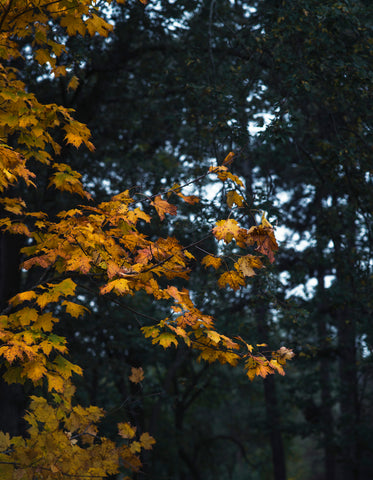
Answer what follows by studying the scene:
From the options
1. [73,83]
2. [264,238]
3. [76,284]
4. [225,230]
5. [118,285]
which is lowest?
[118,285]

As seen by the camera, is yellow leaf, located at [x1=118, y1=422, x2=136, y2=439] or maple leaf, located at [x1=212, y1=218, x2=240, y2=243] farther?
yellow leaf, located at [x1=118, y1=422, x2=136, y2=439]

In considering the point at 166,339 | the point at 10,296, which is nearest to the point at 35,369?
the point at 166,339

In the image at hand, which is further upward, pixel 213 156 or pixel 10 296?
pixel 213 156

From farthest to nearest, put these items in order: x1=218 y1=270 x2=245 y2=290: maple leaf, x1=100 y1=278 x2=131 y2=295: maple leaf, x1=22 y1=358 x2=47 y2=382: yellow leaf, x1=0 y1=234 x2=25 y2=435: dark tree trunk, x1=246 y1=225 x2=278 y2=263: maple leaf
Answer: x1=0 y1=234 x2=25 y2=435: dark tree trunk < x1=218 y1=270 x2=245 y2=290: maple leaf < x1=22 y1=358 x2=47 y2=382: yellow leaf < x1=100 y1=278 x2=131 y2=295: maple leaf < x1=246 y1=225 x2=278 y2=263: maple leaf

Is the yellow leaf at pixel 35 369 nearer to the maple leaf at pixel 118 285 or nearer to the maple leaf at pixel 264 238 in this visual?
the maple leaf at pixel 118 285

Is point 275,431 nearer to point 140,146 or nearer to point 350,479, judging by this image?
point 350,479

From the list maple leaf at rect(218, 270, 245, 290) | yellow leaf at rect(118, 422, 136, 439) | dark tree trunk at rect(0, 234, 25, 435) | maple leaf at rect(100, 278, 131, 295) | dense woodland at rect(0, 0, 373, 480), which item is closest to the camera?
maple leaf at rect(100, 278, 131, 295)

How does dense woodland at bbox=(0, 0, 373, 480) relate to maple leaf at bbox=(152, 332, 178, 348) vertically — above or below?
above

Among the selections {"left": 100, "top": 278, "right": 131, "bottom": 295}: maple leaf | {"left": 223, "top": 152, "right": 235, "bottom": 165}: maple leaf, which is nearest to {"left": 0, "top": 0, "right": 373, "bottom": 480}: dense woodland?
{"left": 223, "top": 152, "right": 235, "bottom": 165}: maple leaf

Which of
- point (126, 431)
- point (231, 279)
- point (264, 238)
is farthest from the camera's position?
point (126, 431)

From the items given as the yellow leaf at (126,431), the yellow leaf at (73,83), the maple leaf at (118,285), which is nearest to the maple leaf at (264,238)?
the maple leaf at (118,285)

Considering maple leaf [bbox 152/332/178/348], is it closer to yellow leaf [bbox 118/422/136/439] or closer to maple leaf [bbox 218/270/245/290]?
maple leaf [bbox 218/270/245/290]

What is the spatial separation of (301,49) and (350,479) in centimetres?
1222

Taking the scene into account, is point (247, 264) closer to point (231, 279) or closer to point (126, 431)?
point (231, 279)
